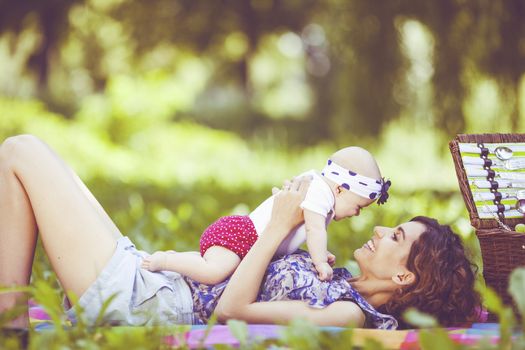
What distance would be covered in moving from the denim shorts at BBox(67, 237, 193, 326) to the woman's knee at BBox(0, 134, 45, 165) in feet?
1.64

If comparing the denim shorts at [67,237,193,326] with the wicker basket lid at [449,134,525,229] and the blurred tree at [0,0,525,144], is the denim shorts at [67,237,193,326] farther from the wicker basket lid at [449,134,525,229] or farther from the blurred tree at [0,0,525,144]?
the blurred tree at [0,0,525,144]

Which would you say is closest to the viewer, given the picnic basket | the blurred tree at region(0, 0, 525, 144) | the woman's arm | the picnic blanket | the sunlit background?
the picnic blanket

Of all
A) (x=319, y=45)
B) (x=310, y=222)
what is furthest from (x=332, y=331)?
(x=319, y=45)

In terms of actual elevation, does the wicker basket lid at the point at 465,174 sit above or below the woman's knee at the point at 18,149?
below

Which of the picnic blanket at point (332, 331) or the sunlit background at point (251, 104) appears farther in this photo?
the sunlit background at point (251, 104)

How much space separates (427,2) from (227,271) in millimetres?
4582

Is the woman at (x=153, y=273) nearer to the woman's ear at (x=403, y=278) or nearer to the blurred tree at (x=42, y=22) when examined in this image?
the woman's ear at (x=403, y=278)

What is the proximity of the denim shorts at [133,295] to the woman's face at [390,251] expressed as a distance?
741mm

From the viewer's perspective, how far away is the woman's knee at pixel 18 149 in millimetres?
2779

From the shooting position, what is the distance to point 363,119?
25.5 ft

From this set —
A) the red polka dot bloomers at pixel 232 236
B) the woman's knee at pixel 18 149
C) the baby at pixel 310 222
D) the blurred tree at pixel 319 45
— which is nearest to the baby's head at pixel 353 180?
the baby at pixel 310 222

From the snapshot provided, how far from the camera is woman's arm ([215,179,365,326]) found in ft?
8.63

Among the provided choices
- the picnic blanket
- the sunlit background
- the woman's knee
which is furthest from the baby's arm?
the sunlit background

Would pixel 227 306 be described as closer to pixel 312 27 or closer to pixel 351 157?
pixel 351 157
